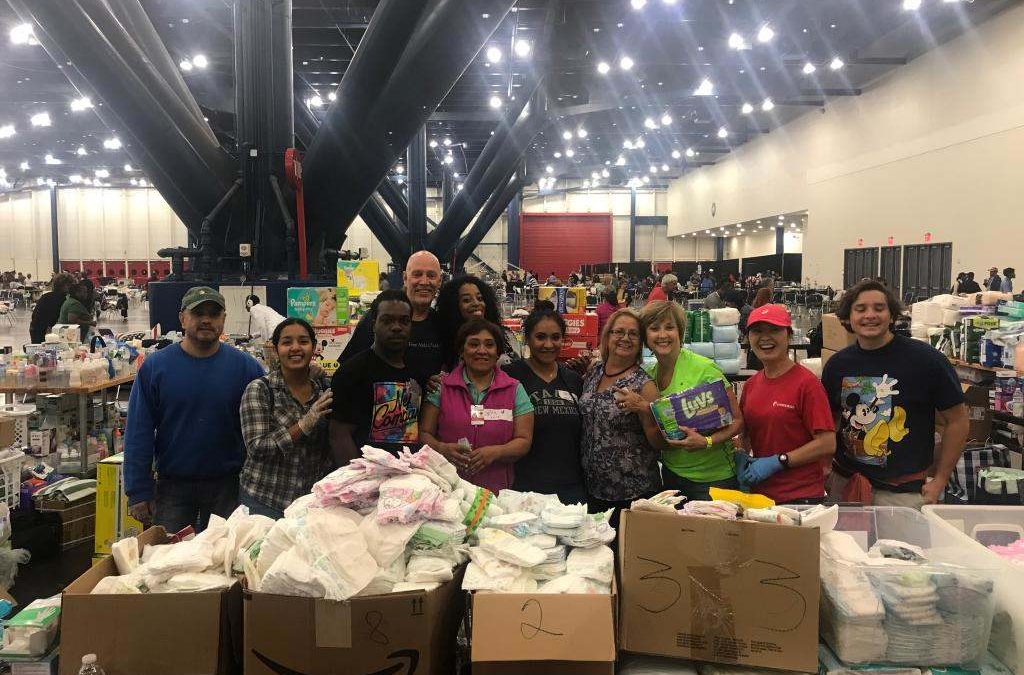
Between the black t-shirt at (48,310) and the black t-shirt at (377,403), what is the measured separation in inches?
272

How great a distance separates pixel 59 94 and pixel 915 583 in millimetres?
21605

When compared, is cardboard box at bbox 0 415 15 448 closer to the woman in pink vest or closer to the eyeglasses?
the woman in pink vest

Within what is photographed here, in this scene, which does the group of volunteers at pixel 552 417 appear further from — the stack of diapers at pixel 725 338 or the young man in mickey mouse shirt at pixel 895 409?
the stack of diapers at pixel 725 338

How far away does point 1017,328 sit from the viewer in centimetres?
557

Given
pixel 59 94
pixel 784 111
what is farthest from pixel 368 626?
pixel 784 111

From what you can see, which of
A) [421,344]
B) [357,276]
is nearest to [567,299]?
[357,276]

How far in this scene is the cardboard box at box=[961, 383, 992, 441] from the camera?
5051mm

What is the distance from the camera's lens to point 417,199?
18.5m

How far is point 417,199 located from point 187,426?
1622 centimetres

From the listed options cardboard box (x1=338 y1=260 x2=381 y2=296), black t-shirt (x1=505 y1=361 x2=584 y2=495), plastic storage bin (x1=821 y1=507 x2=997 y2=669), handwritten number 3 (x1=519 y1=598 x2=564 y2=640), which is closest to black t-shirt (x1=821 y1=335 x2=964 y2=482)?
plastic storage bin (x1=821 y1=507 x2=997 y2=669)

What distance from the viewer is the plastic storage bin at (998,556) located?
1724 mm

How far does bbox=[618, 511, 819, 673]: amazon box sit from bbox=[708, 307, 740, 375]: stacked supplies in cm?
640

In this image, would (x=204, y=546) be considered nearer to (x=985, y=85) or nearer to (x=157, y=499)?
(x=157, y=499)

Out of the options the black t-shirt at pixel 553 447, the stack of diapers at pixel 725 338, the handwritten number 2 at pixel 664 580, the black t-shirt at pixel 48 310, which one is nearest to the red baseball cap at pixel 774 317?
the black t-shirt at pixel 553 447
